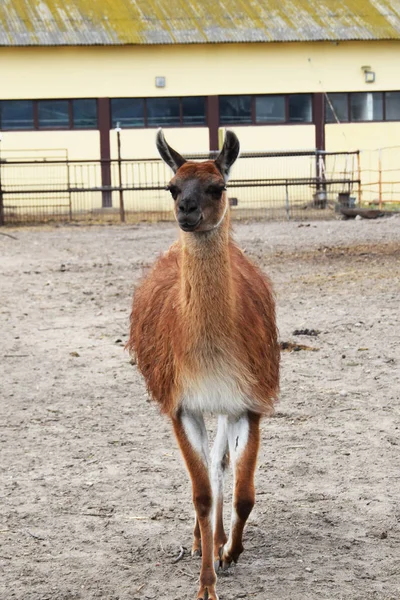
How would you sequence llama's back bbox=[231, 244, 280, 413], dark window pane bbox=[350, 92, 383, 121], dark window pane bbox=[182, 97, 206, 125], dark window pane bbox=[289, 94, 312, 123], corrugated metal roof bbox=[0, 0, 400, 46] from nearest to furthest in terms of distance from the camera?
llama's back bbox=[231, 244, 280, 413], corrugated metal roof bbox=[0, 0, 400, 46], dark window pane bbox=[182, 97, 206, 125], dark window pane bbox=[289, 94, 312, 123], dark window pane bbox=[350, 92, 383, 121]

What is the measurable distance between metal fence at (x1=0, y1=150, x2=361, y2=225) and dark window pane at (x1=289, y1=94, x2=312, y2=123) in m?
2.47

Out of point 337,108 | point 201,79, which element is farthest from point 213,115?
point 337,108

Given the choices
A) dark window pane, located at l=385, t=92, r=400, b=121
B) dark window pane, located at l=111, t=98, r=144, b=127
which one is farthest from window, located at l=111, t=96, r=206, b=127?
dark window pane, located at l=385, t=92, r=400, b=121

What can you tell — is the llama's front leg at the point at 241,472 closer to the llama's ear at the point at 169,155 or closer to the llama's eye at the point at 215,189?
the llama's eye at the point at 215,189

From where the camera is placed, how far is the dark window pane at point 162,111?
3141 centimetres

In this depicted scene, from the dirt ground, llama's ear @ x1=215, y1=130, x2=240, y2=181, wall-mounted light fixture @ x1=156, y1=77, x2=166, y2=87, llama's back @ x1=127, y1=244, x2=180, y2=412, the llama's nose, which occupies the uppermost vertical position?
wall-mounted light fixture @ x1=156, y1=77, x2=166, y2=87

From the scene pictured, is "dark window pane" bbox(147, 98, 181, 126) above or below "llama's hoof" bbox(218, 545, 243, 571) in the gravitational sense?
above

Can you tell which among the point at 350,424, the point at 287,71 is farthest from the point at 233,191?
the point at 350,424

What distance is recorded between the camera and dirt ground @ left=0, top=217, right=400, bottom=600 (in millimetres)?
4355

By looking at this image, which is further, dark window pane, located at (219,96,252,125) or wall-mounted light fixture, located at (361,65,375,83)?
wall-mounted light fixture, located at (361,65,375,83)

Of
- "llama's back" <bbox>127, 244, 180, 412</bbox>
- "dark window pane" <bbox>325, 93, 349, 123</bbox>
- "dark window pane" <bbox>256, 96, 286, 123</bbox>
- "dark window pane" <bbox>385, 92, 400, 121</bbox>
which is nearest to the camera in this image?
"llama's back" <bbox>127, 244, 180, 412</bbox>

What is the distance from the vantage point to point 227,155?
4609 mm

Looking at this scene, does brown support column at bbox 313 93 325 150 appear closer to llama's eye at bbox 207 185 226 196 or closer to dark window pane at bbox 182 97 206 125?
dark window pane at bbox 182 97 206 125

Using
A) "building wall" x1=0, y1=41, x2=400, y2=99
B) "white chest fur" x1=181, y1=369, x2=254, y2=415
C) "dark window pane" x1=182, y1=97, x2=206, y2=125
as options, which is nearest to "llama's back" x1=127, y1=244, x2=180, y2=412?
"white chest fur" x1=181, y1=369, x2=254, y2=415
